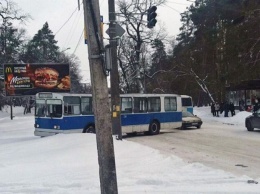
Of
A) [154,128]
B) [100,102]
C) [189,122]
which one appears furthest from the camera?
[189,122]

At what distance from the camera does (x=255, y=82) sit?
45.5 m

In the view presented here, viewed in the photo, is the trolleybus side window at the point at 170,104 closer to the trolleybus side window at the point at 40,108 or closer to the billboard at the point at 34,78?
the trolleybus side window at the point at 40,108

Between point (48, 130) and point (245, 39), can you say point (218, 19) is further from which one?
point (48, 130)

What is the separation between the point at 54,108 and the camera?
21.2m

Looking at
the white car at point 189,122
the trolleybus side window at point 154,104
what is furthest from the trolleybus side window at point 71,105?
the white car at point 189,122

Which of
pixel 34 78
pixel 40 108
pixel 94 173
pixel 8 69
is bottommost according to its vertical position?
pixel 94 173

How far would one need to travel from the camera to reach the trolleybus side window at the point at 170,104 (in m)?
26.1

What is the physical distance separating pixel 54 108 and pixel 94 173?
11300mm

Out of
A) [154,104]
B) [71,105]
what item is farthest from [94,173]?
[154,104]

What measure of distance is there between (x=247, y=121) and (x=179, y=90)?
3487cm

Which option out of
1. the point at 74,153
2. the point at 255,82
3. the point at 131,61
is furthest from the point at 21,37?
the point at 74,153

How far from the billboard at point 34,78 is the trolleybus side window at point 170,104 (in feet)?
53.1

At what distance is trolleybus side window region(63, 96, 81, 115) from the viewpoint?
20.9 metres

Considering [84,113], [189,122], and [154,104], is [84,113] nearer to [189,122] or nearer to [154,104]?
[154,104]
